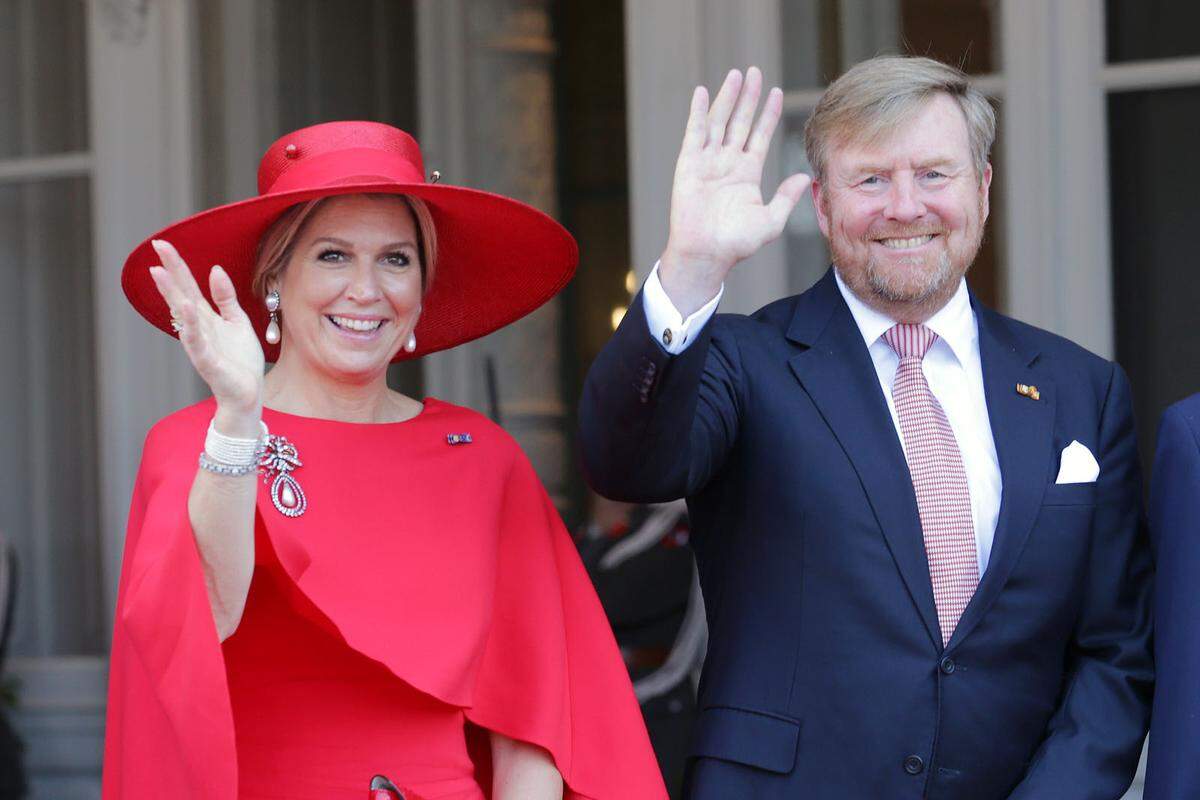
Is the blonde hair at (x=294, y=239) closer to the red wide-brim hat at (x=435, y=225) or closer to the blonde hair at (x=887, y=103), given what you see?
the red wide-brim hat at (x=435, y=225)

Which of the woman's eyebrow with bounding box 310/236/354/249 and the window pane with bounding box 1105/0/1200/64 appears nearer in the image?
the woman's eyebrow with bounding box 310/236/354/249

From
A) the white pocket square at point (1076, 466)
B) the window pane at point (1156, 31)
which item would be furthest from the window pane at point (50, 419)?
the white pocket square at point (1076, 466)

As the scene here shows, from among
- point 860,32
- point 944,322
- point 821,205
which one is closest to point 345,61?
point 860,32

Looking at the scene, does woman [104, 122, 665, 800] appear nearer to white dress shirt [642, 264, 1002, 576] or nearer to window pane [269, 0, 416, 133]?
white dress shirt [642, 264, 1002, 576]

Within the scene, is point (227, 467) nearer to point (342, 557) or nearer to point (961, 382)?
point (342, 557)

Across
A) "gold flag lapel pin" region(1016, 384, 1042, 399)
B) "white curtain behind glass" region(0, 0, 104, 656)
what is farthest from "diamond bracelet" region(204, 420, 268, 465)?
"white curtain behind glass" region(0, 0, 104, 656)

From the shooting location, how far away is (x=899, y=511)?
233 cm

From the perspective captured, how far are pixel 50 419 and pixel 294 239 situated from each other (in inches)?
104

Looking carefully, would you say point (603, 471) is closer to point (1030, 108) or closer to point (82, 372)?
point (1030, 108)

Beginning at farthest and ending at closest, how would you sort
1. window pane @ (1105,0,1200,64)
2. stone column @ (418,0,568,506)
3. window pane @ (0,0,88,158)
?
1. stone column @ (418,0,568,506)
2. window pane @ (0,0,88,158)
3. window pane @ (1105,0,1200,64)

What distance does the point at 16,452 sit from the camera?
484 cm

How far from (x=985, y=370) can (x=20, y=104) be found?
327 centimetres

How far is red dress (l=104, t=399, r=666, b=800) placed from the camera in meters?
2.12

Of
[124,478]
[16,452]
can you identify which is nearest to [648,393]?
[124,478]
